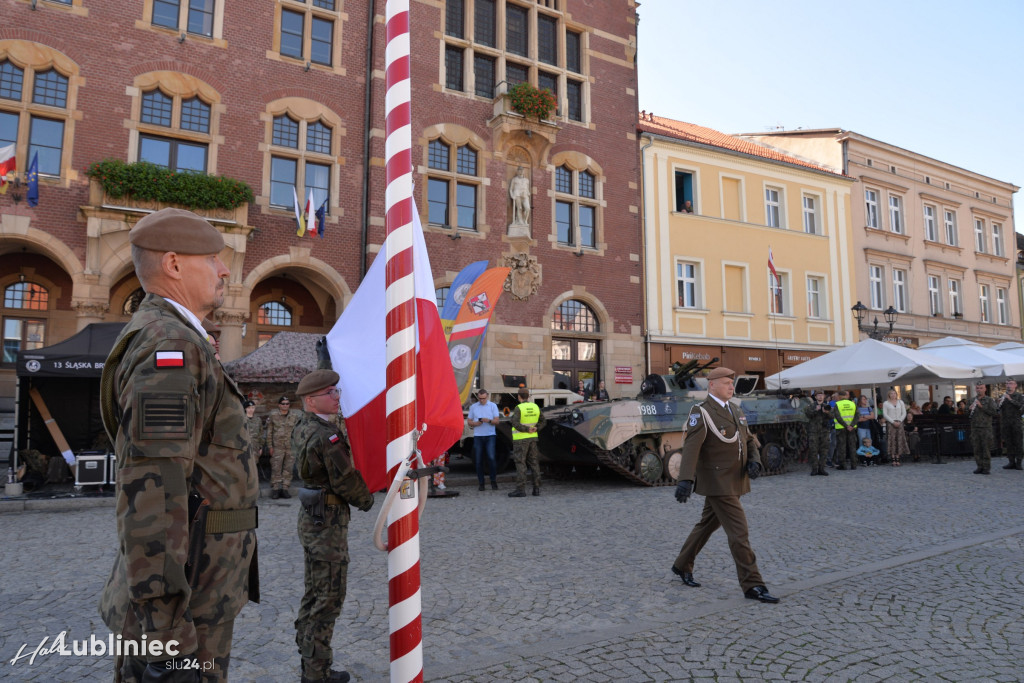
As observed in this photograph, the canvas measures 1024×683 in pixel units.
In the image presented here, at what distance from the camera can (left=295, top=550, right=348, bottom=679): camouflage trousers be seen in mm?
3617

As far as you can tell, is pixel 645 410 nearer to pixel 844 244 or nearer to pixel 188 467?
pixel 188 467

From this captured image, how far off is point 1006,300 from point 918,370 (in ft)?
79.0

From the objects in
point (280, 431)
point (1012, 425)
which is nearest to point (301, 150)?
point (280, 431)

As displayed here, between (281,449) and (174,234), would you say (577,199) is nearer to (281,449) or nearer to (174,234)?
(281,449)

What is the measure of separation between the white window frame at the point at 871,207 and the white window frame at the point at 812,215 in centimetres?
286

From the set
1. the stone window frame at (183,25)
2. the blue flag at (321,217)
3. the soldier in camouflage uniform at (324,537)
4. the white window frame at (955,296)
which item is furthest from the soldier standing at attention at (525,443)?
the white window frame at (955,296)

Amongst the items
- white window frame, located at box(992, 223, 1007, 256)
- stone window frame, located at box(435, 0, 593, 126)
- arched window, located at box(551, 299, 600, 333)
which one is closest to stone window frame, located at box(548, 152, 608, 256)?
stone window frame, located at box(435, 0, 593, 126)

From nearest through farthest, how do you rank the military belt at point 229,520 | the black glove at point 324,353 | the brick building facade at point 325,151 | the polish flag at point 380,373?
1. the military belt at point 229,520
2. the polish flag at point 380,373
3. the black glove at point 324,353
4. the brick building facade at point 325,151

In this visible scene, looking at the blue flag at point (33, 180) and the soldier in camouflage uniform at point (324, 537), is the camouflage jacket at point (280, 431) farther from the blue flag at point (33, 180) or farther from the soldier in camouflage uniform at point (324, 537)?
the soldier in camouflage uniform at point (324, 537)

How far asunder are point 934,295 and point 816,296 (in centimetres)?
826

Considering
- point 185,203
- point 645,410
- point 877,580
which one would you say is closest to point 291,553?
point 877,580

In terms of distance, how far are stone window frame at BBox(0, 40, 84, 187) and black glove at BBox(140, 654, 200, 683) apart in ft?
54.4

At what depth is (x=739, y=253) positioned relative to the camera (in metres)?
24.6

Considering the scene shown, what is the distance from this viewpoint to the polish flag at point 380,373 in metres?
3.38
